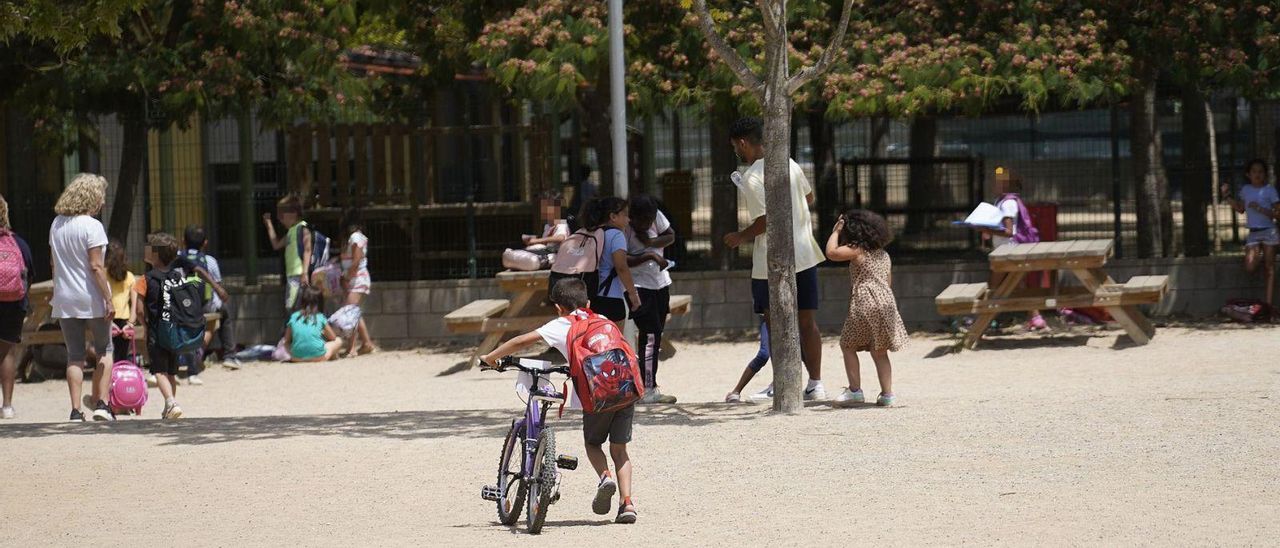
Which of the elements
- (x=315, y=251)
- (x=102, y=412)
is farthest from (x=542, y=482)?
(x=315, y=251)

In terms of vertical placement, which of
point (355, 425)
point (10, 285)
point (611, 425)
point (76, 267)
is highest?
point (76, 267)

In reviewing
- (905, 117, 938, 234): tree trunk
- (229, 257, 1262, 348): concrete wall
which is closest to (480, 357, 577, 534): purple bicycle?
(229, 257, 1262, 348): concrete wall

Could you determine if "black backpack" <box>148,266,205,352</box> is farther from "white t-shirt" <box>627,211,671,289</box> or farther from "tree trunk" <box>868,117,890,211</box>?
"tree trunk" <box>868,117,890,211</box>

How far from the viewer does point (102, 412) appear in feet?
38.4

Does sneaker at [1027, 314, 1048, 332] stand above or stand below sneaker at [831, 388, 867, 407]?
above

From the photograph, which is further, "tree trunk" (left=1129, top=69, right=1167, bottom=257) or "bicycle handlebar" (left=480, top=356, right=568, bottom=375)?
"tree trunk" (left=1129, top=69, right=1167, bottom=257)

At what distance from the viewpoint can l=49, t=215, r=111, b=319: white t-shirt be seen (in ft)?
36.6

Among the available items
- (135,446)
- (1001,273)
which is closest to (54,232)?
(135,446)

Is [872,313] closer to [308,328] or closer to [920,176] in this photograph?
[308,328]

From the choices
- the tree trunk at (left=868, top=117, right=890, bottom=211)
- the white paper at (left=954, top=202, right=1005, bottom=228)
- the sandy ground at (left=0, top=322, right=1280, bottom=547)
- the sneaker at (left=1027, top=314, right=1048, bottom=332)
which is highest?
the tree trunk at (left=868, top=117, right=890, bottom=211)

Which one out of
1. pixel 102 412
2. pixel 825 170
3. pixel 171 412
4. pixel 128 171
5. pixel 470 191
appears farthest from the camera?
pixel 825 170

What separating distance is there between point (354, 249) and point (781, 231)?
7035 mm

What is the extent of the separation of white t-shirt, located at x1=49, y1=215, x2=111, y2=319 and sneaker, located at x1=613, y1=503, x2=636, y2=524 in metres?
5.20

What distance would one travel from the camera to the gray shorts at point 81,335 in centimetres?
1133
